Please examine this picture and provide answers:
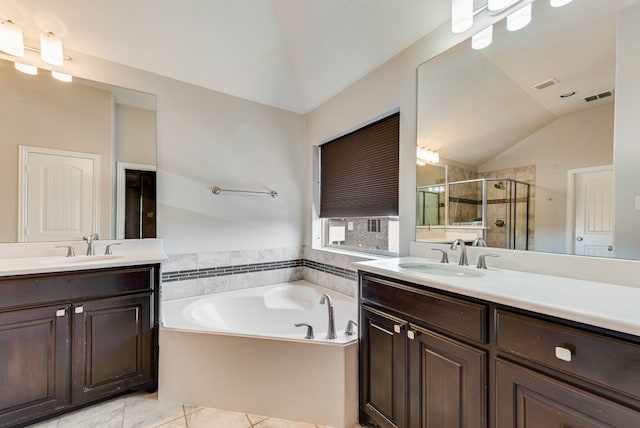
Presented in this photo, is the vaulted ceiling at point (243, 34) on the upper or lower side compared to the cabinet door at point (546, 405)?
upper

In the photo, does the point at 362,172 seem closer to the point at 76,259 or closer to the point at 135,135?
the point at 135,135

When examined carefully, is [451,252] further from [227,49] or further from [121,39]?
[121,39]

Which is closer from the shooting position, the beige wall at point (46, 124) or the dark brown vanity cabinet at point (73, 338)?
the dark brown vanity cabinet at point (73, 338)

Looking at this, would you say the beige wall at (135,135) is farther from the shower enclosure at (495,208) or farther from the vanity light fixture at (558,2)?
the vanity light fixture at (558,2)

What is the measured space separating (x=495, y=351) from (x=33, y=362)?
7.46ft

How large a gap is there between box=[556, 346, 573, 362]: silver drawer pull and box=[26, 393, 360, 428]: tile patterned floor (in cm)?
121

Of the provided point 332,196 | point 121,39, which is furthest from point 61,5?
point 332,196

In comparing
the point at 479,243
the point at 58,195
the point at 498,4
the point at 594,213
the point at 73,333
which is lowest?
the point at 73,333

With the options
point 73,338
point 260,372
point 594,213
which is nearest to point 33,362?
point 73,338

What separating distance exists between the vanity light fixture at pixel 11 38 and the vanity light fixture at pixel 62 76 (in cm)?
18

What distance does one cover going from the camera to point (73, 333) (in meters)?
1.61

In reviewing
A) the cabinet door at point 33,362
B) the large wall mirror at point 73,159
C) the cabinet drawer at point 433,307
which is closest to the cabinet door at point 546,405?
the cabinet drawer at point 433,307

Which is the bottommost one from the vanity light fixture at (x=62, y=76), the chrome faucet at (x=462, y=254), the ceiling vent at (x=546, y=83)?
the chrome faucet at (x=462, y=254)

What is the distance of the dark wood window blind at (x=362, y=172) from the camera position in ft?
7.26
